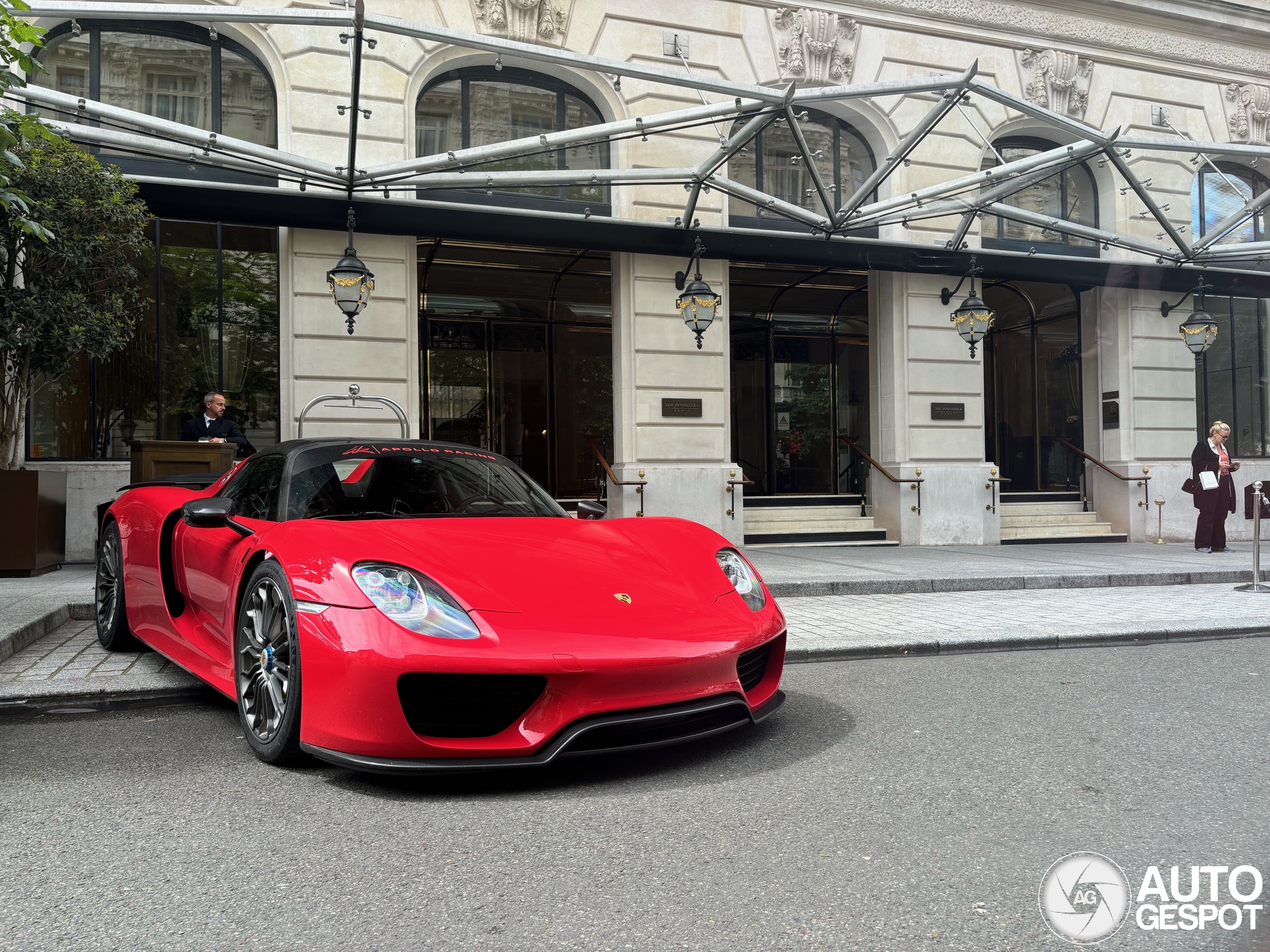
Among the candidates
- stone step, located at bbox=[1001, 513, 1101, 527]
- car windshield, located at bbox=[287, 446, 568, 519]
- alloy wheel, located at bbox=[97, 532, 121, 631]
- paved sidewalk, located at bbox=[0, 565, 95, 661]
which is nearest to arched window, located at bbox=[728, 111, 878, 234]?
stone step, located at bbox=[1001, 513, 1101, 527]

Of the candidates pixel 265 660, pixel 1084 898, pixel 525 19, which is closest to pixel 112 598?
pixel 265 660

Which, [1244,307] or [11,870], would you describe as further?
[1244,307]

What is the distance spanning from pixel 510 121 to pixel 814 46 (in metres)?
4.73

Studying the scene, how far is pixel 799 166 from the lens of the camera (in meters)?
15.1

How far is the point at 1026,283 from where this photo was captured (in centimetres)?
1797

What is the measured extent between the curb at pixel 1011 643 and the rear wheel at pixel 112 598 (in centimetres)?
390

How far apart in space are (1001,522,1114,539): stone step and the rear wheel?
13239mm

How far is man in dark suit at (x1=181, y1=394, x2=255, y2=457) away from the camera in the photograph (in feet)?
34.5

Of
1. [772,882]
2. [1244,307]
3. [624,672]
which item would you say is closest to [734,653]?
[624,672]

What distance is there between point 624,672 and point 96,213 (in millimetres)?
8283

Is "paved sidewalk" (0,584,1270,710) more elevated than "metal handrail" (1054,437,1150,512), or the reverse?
"metal handrail" (1054,437,1150,512)

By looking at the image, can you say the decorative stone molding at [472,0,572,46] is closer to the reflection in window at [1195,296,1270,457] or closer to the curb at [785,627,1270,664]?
the curb at [785,627,1270,664]

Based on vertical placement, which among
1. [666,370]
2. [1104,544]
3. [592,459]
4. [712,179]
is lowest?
[1104,544]

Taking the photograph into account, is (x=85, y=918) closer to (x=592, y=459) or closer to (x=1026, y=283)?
(x=592, y=459)
